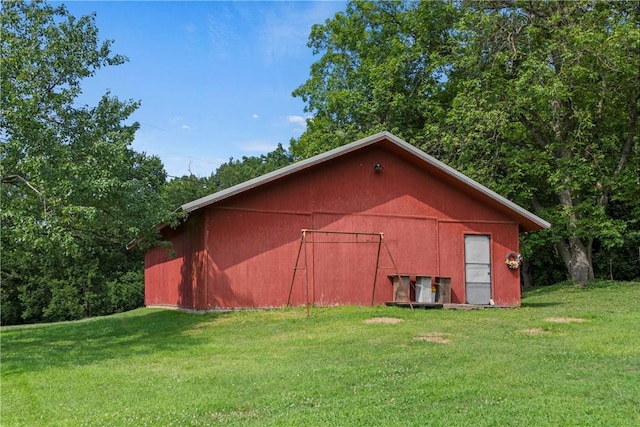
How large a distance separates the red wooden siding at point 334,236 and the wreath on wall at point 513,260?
6.9 inches

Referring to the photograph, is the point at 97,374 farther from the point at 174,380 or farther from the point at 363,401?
the point at 363,401

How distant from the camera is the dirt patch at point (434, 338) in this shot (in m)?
9.76

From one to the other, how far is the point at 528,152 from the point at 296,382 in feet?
61.8

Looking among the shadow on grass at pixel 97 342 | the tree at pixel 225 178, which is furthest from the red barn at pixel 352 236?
the tree at pixel 225 178

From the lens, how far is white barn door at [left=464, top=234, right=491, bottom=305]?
1667cm

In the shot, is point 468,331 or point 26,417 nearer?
point 26,417

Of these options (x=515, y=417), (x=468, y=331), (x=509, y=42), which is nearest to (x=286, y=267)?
(x=468, y=331)

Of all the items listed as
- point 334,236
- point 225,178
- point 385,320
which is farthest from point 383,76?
point 225,178

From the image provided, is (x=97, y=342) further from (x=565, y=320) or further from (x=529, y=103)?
(x=529, y=103)

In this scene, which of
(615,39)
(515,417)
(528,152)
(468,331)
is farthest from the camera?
(528,152)

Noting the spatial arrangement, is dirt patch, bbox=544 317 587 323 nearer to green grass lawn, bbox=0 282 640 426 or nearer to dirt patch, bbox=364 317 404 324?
green grass lawn, bbox=0 282 640 426

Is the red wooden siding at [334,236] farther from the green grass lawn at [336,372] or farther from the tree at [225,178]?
the tree at [225,178]

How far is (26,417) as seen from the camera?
6020mm

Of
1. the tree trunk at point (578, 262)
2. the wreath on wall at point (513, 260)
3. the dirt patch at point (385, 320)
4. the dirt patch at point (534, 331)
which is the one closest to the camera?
the dirt patch at point (534, 331)
